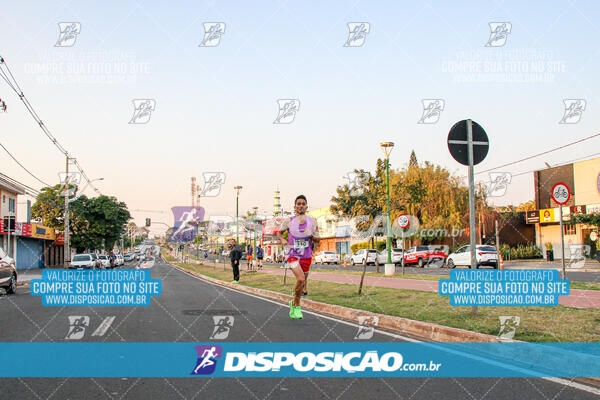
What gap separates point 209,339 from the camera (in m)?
6.96

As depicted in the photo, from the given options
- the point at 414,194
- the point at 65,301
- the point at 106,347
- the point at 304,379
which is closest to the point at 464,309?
the point at 304,379

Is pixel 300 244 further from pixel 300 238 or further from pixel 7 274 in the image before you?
pixel 7 274

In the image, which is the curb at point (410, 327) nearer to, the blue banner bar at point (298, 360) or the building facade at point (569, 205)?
the blue banner bar at point (298, 360)

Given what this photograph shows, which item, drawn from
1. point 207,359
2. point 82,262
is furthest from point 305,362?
point 82,262

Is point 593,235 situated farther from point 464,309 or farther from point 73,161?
point 73,161

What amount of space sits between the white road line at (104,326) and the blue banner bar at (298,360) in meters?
0.86

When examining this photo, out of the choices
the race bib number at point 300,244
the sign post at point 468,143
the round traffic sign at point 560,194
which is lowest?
the race bib number at point 300,244

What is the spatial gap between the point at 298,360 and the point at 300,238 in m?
2.32

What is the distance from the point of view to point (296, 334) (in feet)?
24.4

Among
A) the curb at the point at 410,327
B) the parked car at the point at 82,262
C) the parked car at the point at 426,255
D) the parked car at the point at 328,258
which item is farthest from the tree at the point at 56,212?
the curb at the point at 410,327

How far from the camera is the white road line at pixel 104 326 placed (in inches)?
296

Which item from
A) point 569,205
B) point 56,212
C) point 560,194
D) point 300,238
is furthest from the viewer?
point 56,212

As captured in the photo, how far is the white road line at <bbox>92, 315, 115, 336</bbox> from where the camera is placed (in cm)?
751

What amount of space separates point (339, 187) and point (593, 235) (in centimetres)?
2464
